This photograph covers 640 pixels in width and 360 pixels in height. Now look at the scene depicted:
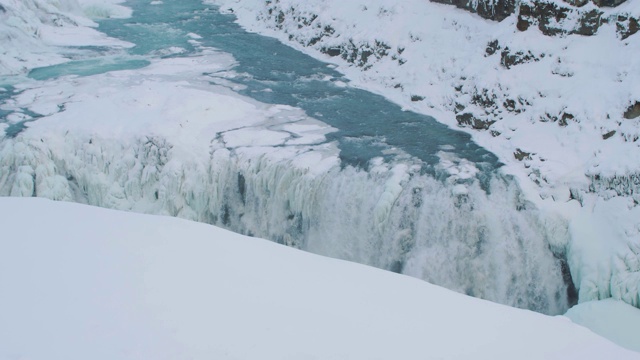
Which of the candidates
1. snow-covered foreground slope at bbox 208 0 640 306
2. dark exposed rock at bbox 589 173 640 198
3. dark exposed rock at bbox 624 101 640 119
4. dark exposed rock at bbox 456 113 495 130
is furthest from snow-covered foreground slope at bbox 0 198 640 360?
dark exposed rock at bbox 456 113 495 130

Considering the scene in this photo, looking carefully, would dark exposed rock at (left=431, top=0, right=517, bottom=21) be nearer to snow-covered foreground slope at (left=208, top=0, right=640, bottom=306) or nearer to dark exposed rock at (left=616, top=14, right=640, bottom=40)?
snow-covered foreground slope at (left=208, top=0, right=640, bottom=306)

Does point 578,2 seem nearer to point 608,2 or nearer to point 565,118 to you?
point 608,2

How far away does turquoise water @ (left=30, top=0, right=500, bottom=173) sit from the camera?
30.8 ft

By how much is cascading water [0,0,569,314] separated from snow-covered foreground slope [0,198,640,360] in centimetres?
353

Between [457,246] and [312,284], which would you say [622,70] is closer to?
[457,246]

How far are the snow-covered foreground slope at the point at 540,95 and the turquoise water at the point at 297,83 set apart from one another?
57 centimetres

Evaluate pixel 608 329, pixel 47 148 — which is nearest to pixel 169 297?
pixel 608 329

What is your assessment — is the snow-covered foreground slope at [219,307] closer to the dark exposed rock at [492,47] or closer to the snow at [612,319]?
the snow at [612,319]

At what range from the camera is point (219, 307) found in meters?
3.57

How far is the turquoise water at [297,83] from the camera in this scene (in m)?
9.40

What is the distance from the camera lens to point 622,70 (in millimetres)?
9000

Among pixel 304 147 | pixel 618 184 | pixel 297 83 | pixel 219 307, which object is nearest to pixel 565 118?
pixel 618 184

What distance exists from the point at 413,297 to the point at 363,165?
471 centimetres

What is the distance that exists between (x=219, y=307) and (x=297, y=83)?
31.4 feet
